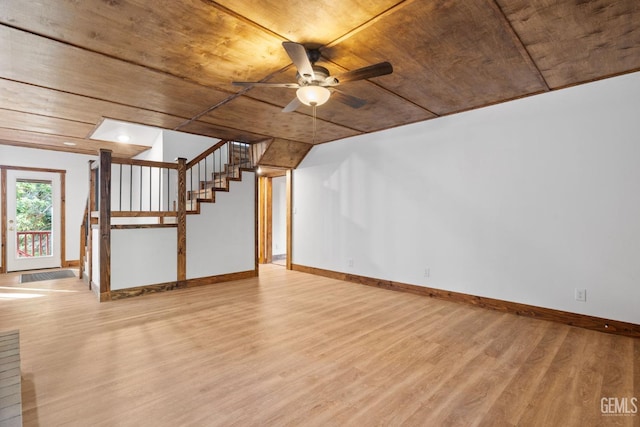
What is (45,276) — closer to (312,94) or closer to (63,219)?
(63,219)

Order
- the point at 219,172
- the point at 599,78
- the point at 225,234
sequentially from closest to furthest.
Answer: the point at 599,78 < the point at 225,234 < the point at 219,172

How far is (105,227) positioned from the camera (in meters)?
4.11

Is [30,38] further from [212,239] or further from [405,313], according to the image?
[405,313]

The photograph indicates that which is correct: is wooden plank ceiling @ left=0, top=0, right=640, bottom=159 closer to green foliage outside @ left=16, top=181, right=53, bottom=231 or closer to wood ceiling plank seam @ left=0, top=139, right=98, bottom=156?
wood ceiling plank seam @ left=0, top=139, right=98, bottom=156

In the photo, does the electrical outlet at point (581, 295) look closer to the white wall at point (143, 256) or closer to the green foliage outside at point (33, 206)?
the white wall at point (143, 256)

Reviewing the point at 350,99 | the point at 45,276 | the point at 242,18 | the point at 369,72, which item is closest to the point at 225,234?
the point at 350,99

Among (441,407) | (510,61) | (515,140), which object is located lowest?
(441,407)

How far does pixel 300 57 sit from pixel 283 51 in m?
0.53

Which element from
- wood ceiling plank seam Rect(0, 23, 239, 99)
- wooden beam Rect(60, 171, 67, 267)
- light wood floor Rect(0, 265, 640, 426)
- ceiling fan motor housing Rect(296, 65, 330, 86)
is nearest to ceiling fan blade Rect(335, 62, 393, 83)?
ceiling fan motor housing Rect(296, 65, 330, 86)

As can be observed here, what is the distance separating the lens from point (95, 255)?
447 cm

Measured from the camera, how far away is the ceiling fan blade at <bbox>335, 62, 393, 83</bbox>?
220 centimetres

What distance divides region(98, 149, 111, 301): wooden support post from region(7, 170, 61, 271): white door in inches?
142

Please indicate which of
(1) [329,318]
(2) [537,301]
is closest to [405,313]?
(1) [329,318]

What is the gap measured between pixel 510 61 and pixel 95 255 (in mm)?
5605
